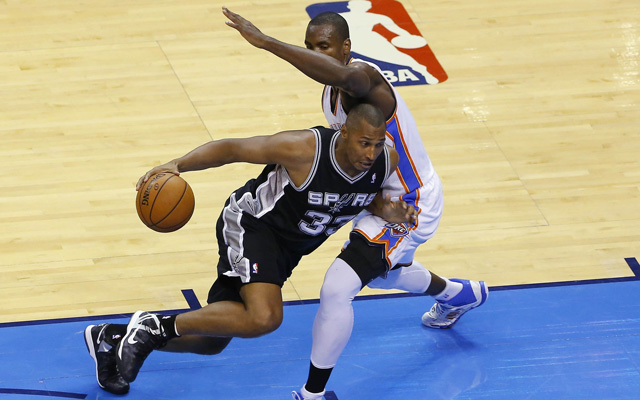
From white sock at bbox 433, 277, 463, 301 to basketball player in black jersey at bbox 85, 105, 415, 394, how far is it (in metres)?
0.77

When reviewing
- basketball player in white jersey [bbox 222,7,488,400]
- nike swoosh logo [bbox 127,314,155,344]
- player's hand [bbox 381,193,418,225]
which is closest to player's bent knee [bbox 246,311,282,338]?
basketball player in white jersey [bbox 222,7,488,400]

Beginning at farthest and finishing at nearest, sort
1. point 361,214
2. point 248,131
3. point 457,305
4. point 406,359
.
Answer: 1. point 248,131
2. point 457,305
3. point 406,359
4. point 361,214

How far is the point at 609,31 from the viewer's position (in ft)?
32.3

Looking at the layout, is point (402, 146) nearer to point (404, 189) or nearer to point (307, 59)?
point (404, 189)

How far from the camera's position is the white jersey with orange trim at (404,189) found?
18.4 ft

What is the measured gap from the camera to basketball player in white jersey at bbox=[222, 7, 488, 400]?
16.7ft

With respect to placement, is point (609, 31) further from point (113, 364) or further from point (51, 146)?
point (113, 364)

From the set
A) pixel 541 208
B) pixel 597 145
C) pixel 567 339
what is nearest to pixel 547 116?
pixel 597 145

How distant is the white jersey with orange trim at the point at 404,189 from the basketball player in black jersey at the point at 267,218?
96 mm

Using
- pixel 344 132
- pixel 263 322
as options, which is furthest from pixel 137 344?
pixel 344 132

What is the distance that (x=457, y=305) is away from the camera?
6.20 meters

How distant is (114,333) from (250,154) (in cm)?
125

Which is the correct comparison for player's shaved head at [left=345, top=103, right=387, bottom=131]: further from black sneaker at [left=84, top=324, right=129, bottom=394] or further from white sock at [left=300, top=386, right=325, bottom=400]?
black sneaker at [left=84, top=324, right=129, bottom=394]

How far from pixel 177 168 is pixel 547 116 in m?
4.24
